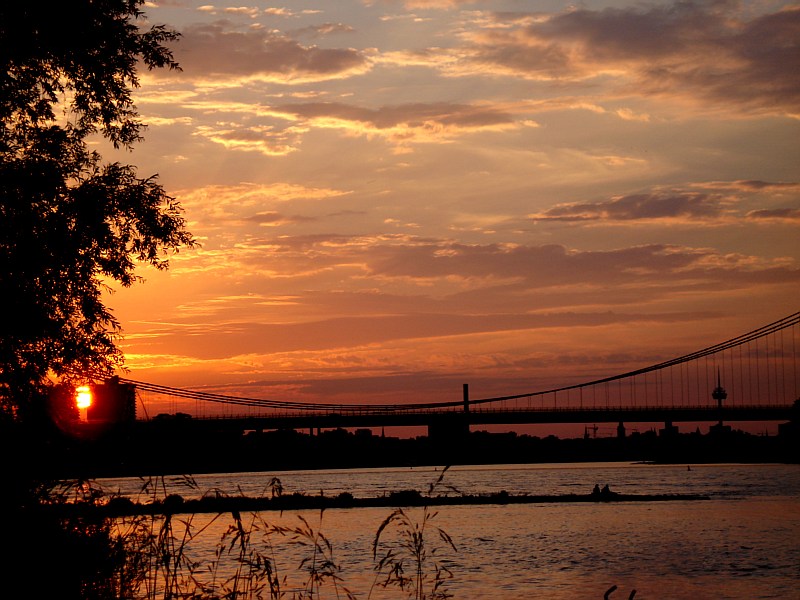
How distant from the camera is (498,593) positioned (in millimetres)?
28797

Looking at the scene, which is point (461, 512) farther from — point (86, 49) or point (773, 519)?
point (86, 49)

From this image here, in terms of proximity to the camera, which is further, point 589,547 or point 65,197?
point 589,547

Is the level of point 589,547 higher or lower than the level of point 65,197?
lower

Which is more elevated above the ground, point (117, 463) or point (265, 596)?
point (117, 463)

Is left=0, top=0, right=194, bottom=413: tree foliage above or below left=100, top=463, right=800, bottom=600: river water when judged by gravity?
above

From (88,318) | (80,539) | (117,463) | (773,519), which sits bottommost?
(773,519)

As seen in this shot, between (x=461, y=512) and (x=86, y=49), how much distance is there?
54.7m

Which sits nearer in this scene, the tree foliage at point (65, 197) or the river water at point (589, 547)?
the tree foliage at point (65, 197)

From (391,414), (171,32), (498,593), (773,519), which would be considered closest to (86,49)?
(171,32)

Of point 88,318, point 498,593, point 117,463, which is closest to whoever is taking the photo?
point 117,463

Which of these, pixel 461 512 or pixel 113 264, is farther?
pixel 461 512

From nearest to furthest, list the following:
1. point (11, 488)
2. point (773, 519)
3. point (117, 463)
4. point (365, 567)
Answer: point (117, 463) < point (11, 488) < point (365, 567) < point (773, 519)

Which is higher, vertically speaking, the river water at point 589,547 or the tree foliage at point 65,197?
the tree foliage at point 65,197

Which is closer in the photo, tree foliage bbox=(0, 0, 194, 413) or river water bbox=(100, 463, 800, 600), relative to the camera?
tree foliage bbox=(0, 0, 194, 413)
